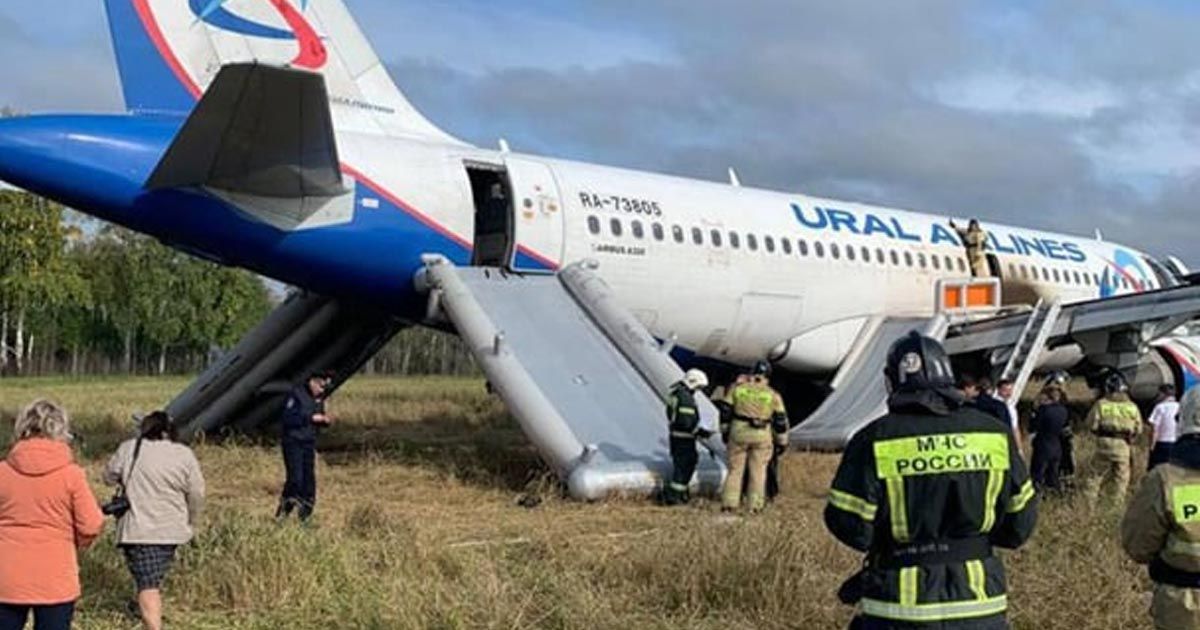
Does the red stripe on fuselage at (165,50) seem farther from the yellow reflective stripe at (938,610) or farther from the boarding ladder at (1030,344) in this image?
the yellow reflective stripe at (938,610)

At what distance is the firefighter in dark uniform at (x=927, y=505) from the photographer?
Answer: 406 cm

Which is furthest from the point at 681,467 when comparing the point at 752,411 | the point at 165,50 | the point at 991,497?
the point at 991,497

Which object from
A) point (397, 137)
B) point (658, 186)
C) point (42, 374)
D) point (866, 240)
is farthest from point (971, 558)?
point (42, 374)

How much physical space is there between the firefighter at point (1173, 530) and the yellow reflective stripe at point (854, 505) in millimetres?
1124

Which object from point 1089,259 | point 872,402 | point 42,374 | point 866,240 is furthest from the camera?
point 42,374

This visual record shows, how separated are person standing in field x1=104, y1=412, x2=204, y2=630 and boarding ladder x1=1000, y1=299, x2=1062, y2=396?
458 inches

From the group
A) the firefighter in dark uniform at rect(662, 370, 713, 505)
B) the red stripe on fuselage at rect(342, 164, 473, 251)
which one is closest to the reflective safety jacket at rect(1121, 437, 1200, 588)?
the firefighter in dark uniform at rect(662, 370, 713, 505)

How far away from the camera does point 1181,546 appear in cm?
443

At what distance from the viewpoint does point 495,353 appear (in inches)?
512

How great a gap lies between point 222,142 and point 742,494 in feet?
20.0

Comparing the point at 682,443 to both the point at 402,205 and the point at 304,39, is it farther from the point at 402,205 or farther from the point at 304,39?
the point at 304,39

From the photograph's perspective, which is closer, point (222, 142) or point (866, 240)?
point (222, 142)

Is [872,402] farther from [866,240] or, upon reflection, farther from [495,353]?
[495,353]

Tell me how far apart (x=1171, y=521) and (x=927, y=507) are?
102 cm
